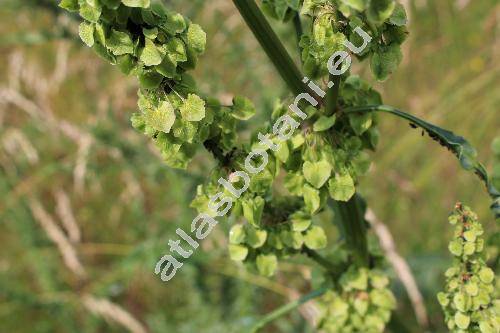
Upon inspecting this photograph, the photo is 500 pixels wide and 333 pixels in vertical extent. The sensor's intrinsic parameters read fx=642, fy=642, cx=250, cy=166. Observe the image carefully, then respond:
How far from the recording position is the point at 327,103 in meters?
0.96

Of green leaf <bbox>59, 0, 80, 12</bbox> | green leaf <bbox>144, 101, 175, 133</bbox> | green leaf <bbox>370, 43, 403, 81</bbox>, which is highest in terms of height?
green leaf <bbox>370, 43, 403, 81</bbox>

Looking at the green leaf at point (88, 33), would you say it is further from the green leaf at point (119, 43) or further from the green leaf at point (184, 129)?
the green leaf at point (184, 129)

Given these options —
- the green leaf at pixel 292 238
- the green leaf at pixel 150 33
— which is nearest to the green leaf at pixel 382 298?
the green leaf at pixel 292 238

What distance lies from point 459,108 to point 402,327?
163 centimetres

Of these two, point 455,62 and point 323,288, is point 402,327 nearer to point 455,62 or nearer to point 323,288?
point 323,288

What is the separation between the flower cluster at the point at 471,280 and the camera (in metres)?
0.99

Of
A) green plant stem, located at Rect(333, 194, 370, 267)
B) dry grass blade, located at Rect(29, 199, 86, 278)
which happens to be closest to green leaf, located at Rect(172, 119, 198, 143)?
green plant stem, located at Rect(333, 194, 370, 267)

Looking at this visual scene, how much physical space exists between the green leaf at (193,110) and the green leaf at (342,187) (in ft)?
0.78

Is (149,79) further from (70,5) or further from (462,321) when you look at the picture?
(462,321)

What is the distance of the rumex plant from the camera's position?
0.80 metres

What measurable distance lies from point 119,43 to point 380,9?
314 millimetres

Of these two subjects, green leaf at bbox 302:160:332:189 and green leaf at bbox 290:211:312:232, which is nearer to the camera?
green leaf at bbox 302:160:332:189

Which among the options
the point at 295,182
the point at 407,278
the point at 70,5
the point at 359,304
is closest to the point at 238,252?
the point at 295,182

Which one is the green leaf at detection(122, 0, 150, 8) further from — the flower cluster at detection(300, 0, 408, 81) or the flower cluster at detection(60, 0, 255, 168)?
the flower cluster at detection(300, 0, 408, 81)
